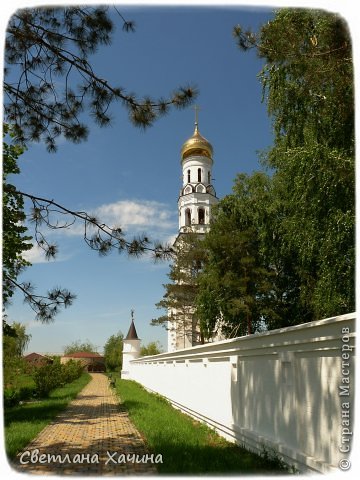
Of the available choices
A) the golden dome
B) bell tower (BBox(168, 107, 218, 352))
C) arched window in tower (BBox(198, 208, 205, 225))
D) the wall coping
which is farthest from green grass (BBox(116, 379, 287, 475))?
the golden dome

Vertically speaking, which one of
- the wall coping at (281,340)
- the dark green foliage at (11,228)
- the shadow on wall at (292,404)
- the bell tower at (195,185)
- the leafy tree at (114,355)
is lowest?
the leafy tree at (114,355)

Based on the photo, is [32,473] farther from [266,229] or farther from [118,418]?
[266,229]

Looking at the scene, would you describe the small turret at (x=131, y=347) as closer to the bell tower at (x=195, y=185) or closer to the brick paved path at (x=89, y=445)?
the bell tower at (x=195, y=185)

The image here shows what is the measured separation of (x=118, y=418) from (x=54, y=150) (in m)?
7.69

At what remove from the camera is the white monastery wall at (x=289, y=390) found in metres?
4.16

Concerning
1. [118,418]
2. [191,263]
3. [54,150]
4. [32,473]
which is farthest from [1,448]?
[191,263]

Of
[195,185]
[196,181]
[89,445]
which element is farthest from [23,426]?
[196,181]

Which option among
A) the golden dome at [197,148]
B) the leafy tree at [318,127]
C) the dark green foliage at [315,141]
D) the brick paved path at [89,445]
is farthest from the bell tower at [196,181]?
the brick paved path at [89,445]

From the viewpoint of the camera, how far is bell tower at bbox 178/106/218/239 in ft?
113

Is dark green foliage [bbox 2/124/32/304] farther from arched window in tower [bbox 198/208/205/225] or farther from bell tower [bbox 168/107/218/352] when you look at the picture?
arched window in tower [bbox 198/208/205/225]

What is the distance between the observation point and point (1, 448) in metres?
3.95

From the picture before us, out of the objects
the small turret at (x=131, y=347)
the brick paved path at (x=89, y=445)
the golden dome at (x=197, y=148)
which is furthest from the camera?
the small turret at (x=131, y=347)

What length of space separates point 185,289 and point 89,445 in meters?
17.5

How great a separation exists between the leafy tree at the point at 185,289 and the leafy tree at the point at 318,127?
10.1m
